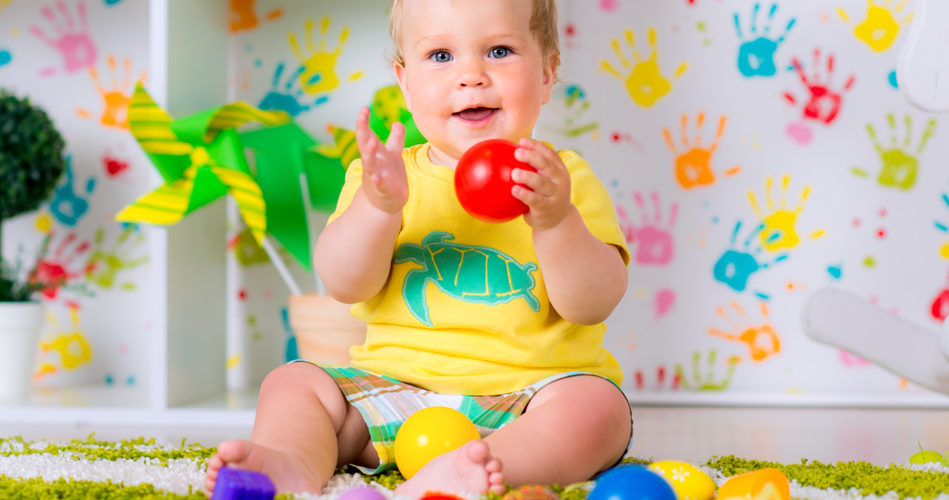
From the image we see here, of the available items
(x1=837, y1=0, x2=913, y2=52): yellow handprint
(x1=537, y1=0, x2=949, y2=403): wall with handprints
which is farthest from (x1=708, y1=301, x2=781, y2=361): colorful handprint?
(x1=837, y1=0, x2=913, y2=52): yellow handprint

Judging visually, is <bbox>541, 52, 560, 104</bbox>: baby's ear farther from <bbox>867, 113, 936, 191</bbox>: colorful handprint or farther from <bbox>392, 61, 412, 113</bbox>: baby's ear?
<bbox>867, 113, 936, 191</bbox>: colorful handprint

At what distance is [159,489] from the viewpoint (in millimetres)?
592

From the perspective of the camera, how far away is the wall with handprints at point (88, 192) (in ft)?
5.51

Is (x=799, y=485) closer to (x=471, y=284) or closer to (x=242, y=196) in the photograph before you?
(x=471, y=284)

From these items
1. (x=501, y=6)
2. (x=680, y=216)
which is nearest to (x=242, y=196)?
(x=501, y=6)

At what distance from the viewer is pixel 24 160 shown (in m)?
1.44

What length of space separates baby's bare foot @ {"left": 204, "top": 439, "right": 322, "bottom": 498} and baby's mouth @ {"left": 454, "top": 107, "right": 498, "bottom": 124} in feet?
1.27

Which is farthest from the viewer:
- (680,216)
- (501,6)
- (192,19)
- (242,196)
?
(680,216)

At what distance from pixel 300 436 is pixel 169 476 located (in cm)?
12

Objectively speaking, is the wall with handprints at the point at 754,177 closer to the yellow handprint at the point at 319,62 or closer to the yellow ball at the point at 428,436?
the yellow handprint at the point at 319,62

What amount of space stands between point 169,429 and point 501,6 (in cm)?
82

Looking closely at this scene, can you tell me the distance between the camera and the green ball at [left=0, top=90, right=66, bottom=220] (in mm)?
1421

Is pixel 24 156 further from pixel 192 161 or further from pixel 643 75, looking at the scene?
pixel 643 75

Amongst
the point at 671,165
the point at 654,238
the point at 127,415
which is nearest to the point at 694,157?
the point at 671,165
